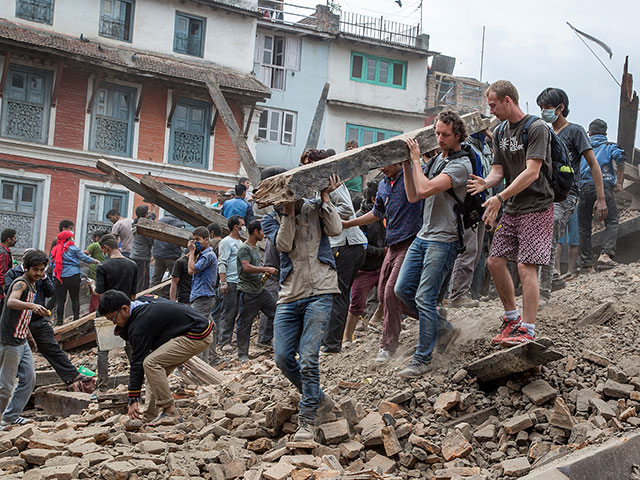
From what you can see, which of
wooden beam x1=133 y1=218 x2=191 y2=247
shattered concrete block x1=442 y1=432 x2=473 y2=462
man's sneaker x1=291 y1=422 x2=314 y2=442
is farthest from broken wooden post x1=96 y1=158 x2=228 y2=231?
shattered concrete block x1=442 y1=432 x2=473 y2=462

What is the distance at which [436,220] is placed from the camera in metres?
5.81

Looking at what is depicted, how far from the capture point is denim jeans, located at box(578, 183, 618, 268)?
922 cm

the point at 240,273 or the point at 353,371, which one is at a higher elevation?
the point at 240,273

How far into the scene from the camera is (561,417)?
482cm

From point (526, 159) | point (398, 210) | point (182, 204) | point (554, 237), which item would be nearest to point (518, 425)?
point (526, 159)

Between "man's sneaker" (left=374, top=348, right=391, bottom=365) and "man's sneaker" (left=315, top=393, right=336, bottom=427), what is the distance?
1.24 meters

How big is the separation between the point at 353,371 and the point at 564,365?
1.97m

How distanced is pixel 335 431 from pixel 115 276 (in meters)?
4.60

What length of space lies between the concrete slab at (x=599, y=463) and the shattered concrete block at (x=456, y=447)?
0.62 m

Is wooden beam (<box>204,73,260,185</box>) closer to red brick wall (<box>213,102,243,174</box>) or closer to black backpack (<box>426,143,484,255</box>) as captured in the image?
red brick wall (<box>213,102,243,174</box>)

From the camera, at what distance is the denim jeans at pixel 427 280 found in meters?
5.71

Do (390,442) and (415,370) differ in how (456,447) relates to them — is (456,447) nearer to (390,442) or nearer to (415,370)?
(390,442)

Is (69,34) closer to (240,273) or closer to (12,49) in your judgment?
(12,49)

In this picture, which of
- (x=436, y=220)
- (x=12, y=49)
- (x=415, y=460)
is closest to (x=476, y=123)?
(x=436, y=220)
